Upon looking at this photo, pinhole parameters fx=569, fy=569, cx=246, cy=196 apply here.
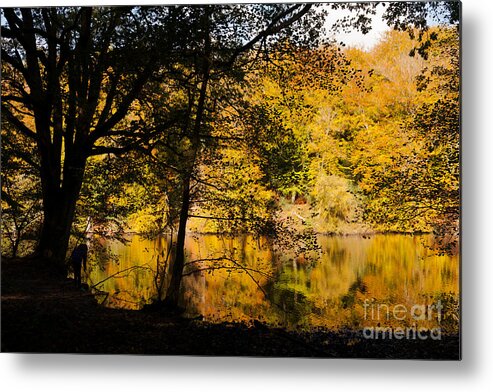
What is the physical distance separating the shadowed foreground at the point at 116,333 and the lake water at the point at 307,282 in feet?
0.30

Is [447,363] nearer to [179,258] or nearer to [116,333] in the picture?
[179,258]

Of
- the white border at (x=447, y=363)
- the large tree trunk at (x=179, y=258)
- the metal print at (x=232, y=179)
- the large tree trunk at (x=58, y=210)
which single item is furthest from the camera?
the large tree trunk at (x=58, y=210)

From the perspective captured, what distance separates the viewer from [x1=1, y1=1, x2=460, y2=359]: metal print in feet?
13.1

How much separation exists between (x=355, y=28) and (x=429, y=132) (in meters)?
0.90

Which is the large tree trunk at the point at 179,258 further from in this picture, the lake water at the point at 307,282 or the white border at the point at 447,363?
the white border at the point at 447,363

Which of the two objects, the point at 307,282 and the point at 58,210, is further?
the point at 58,210

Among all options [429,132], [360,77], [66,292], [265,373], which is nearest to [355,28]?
[360,77]

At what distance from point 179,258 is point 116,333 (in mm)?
706

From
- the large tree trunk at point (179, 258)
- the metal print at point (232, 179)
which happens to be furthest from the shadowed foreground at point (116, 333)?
the large tree trunk at point (179, 258)

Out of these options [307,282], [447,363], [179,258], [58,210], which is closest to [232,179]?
[179,258]

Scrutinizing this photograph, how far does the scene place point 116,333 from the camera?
4.14 m

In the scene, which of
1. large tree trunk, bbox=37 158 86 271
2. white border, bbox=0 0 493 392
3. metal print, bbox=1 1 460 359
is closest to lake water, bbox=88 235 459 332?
metal print, bbox=1 1 460 359

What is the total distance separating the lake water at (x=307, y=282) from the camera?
3947 mm

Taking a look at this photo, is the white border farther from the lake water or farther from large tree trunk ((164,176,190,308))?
large tree trunk ((164,176,190,308))
